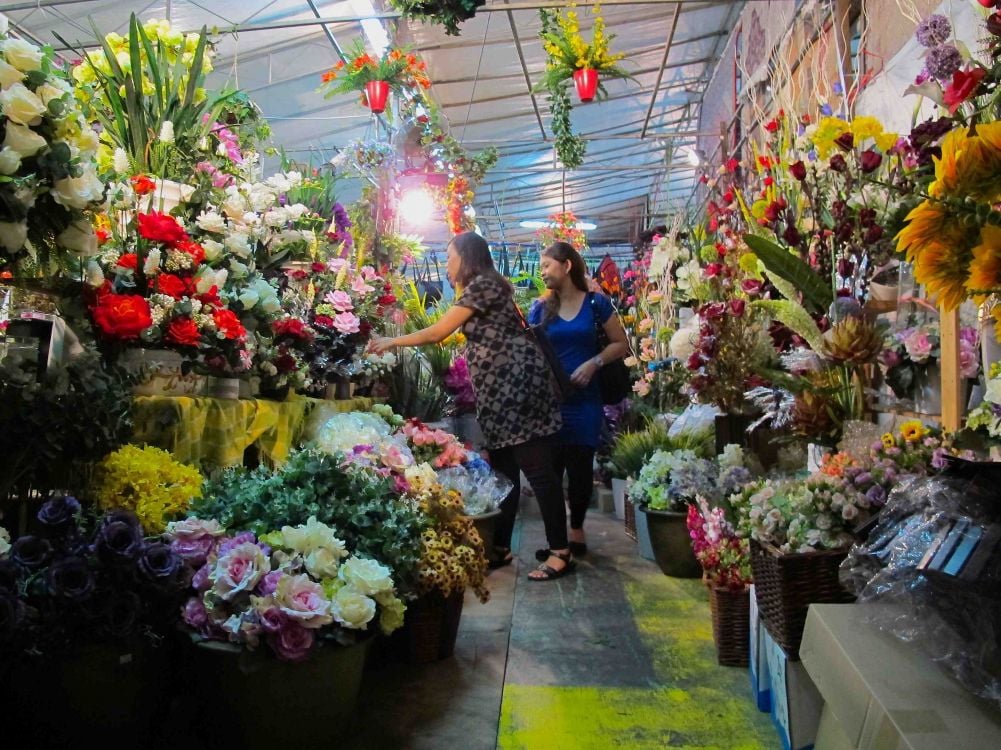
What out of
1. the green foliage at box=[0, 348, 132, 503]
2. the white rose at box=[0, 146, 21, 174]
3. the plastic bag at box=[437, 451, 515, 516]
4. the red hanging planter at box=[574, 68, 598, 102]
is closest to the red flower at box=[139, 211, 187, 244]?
the green foliage at box=[0, 348, 132, 503]

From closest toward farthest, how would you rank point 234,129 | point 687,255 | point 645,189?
point 234,129 < point 687,255 < point 645,189

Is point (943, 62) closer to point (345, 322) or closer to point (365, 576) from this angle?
point (365, 576)

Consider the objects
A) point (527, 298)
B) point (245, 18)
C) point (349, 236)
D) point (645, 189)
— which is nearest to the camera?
point (349, 236)

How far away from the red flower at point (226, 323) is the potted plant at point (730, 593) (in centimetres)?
161

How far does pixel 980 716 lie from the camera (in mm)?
1077

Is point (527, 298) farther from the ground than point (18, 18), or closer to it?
closer to it

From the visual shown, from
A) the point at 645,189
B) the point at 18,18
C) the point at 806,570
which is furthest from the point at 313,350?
the point at 645,189

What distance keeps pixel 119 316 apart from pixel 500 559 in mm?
2086

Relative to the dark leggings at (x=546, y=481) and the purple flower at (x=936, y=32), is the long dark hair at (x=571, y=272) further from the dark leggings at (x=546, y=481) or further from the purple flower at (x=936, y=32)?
the purple flower at (x=936, y=32)

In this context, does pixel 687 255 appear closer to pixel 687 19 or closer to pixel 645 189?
pixel 687 19

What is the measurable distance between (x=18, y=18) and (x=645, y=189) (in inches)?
450

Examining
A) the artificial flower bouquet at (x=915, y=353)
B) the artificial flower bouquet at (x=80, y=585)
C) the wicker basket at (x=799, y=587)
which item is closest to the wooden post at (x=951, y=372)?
the artificial flower bouquet at (x=915, y=353)

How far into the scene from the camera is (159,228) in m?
2.48

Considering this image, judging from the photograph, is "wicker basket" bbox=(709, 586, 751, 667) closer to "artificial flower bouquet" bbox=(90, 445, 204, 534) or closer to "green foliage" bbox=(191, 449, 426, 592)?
"green foliage" bbox=(191, 449, 426, 592)
